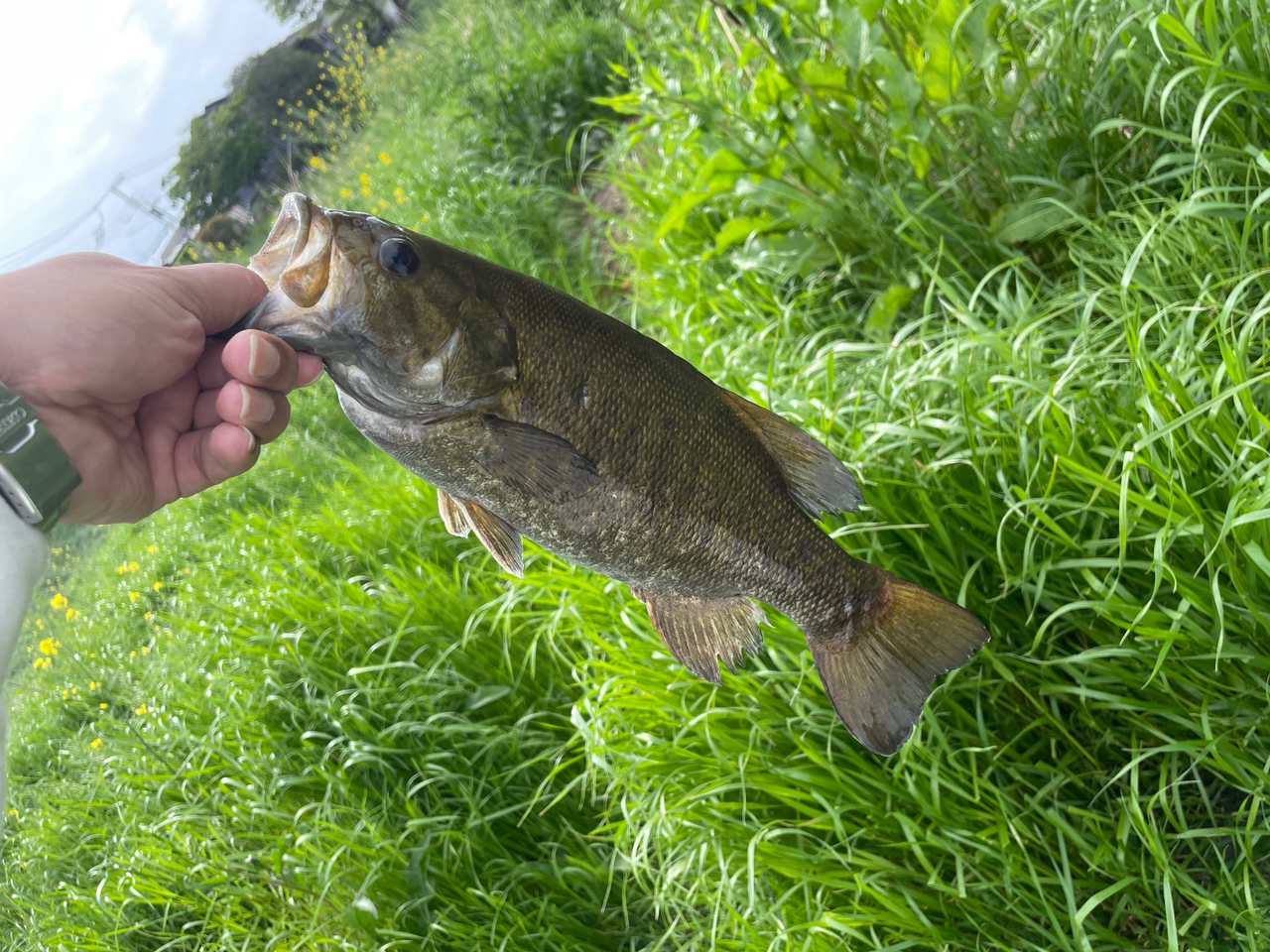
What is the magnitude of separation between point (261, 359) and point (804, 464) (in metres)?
0.90

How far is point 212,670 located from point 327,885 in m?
1.22

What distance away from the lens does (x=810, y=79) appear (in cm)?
271

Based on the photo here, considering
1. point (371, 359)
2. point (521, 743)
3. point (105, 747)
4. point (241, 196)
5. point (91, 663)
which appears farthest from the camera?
point (241, 196)

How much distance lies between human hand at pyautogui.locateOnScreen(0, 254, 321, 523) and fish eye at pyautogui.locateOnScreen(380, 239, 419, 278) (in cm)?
28

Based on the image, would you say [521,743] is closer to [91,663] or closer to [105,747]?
[105,747]

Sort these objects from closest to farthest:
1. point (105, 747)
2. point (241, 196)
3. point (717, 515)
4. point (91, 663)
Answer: point (717, 515)
point (105, 747)
point (91, 663)
point (241, 196)

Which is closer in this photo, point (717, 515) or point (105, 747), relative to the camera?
point (717, 515)

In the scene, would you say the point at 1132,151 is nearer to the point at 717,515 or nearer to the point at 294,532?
the point at 717,515

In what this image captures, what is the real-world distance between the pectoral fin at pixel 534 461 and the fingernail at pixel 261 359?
407 millimetres

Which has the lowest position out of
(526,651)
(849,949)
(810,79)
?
(849,949)

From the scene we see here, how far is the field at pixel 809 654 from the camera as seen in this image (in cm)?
176

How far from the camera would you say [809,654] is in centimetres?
208

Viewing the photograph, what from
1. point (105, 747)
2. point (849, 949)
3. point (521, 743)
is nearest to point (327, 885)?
point (521, 743)

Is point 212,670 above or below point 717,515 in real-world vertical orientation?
below
